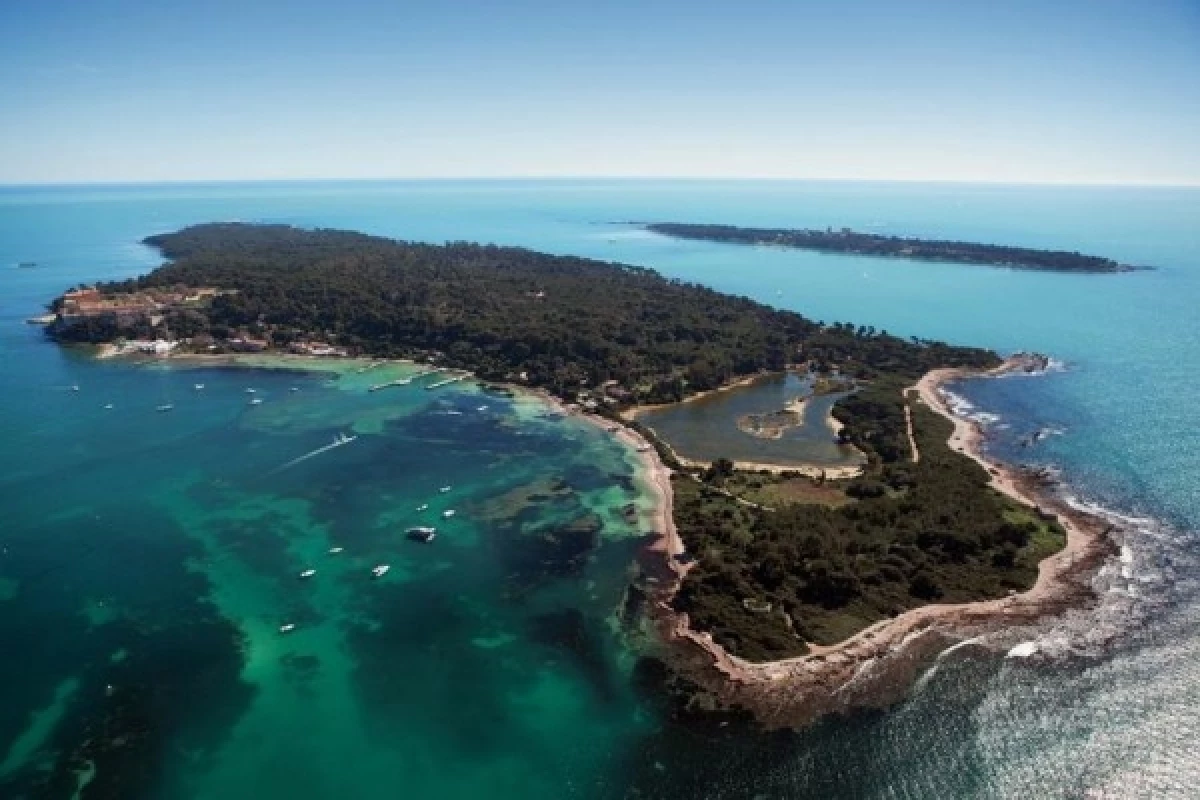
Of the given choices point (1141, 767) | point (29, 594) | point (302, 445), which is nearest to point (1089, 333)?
point (1141, 767)

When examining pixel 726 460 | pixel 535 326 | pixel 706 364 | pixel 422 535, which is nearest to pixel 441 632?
pixel 422 535

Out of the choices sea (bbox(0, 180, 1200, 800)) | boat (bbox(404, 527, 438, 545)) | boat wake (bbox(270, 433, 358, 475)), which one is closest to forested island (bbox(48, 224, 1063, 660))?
sea (bbox(0, 180, 1200, 800))

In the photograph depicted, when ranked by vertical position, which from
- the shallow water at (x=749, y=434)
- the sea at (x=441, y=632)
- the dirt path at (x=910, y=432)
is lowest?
Result: the sea at (x=441, y=632)

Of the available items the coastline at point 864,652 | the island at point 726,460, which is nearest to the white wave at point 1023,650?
the coastline at point 864,652

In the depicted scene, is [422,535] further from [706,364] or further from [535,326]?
[535,326]

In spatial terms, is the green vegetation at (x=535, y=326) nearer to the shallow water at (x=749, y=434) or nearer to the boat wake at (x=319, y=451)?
the shallow water at (x=749, y=434)

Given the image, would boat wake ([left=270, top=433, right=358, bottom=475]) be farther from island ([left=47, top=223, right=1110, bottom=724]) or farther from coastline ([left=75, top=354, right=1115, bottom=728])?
coastline ([left=75, top=354, right=1115, bottom=728])

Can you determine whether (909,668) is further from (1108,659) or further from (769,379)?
(769,379)
